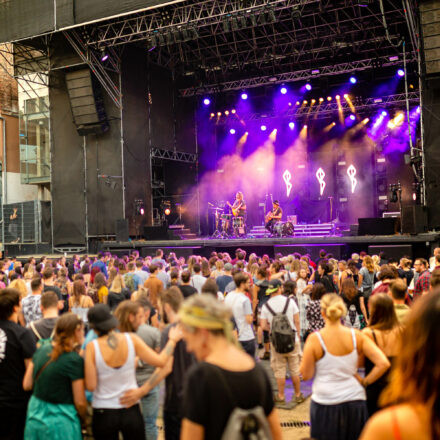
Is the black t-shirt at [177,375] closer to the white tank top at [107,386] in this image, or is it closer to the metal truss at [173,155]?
the white tank top at [107,386]

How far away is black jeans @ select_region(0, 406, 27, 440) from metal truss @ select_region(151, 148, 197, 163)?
729 inches

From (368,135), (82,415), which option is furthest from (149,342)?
(368,135)

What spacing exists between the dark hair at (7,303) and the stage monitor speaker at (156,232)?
1571 cm

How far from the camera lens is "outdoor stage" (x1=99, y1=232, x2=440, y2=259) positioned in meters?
14.6

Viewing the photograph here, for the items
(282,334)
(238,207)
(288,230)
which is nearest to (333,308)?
(282,334)

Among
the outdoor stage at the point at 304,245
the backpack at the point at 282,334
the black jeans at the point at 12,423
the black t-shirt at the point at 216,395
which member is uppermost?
the outdoor stage at the point at 304,245

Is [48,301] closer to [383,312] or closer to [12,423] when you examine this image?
[12,423]

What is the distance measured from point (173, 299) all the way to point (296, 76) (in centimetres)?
1939

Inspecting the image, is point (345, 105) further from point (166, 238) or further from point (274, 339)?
point (274, 339)

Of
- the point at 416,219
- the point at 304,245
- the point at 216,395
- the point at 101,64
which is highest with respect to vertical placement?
the point at 101,64

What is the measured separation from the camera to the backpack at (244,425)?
184 centimetres

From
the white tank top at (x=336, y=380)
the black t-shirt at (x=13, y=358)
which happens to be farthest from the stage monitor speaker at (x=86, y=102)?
the white tank top at (x=336, y=380)

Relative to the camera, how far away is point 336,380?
3.30 meters

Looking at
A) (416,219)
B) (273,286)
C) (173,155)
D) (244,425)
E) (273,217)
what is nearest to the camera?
(244,425)
